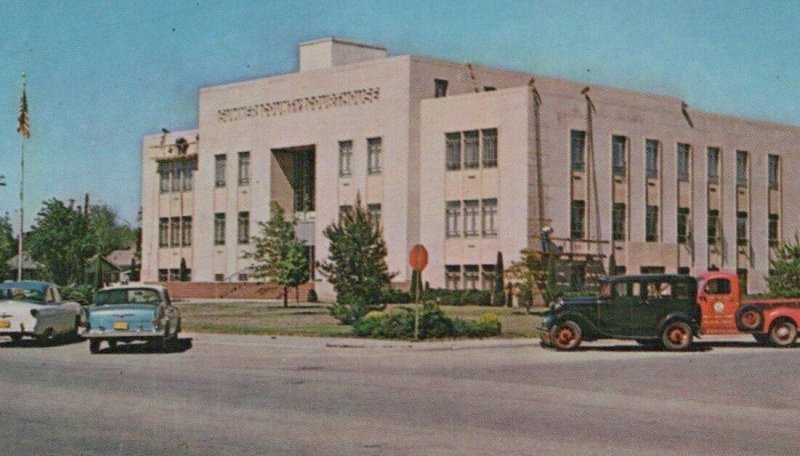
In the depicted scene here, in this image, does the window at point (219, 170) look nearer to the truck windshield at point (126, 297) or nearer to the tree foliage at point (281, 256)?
the tree foliage at point (281, 256)

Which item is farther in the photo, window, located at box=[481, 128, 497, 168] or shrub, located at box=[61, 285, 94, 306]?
window, located at box=[481, 128, 497, 168]

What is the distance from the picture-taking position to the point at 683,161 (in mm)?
67875

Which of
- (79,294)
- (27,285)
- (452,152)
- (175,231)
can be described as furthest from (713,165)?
(27,285)

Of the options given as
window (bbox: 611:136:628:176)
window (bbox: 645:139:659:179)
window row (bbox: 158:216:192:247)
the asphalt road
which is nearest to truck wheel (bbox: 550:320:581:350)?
the asphalt road

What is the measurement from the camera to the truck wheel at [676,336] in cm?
2861

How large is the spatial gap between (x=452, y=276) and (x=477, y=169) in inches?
244

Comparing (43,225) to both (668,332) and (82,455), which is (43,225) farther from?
(82,455)

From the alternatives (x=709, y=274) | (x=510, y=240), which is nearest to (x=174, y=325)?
(x=709, y=274)

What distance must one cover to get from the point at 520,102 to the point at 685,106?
1341cm

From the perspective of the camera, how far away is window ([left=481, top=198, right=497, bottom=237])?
61.7 meters

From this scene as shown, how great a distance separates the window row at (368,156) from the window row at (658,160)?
11.3m

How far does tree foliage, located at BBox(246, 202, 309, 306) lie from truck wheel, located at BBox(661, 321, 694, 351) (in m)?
30.8

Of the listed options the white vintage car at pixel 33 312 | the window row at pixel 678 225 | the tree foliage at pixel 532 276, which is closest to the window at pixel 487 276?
the window row at pixel 678 225

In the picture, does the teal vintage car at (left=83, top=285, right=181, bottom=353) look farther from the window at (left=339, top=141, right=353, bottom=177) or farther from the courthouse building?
the window at (left=339, top=141, right=353, bottom=177)
